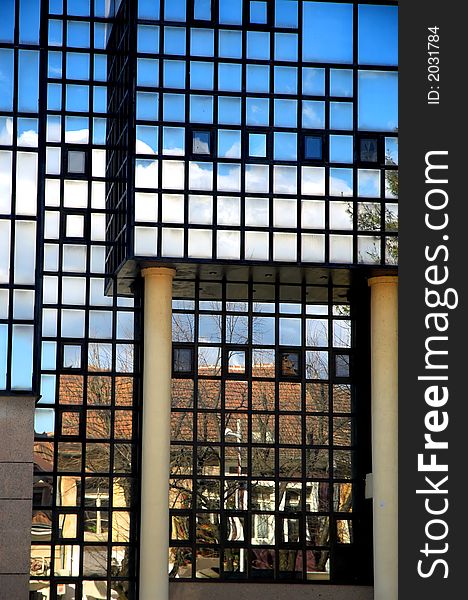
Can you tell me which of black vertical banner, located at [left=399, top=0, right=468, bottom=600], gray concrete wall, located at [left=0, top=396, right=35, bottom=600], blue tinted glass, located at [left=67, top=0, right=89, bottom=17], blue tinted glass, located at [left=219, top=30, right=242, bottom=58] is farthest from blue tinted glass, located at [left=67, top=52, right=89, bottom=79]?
black vertical banner, located at [left=399, top=0, right=468, bottom=600]

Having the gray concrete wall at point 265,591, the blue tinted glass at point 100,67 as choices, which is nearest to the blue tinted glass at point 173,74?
the blue tinted glass at point 100,67

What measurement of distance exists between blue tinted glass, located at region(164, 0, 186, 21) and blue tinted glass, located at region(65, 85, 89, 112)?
3.11 metres

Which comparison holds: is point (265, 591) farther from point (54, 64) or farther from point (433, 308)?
point (433, 308)

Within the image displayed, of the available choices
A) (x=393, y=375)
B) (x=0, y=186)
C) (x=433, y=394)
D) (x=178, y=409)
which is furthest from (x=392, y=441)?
(x=433, y=394)

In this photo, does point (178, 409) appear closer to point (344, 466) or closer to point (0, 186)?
point (344, 466)

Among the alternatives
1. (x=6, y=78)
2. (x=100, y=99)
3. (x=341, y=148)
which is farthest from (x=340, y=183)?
(x=6, y=78)

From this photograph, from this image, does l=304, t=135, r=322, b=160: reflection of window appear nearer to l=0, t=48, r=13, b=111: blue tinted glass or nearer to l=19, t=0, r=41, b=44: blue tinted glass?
l=19, t=0, r=41, b=44: blue tinted glass

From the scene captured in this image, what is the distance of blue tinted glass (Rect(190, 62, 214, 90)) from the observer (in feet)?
108

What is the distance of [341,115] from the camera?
3322cm

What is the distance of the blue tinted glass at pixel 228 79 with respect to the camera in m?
33.0

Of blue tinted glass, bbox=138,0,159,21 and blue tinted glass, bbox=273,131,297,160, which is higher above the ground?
blue tinted glass, bbox=138,0,159,21

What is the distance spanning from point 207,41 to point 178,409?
342 inches

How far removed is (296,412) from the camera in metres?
35.2

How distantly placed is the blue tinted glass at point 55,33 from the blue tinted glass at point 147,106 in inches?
135
